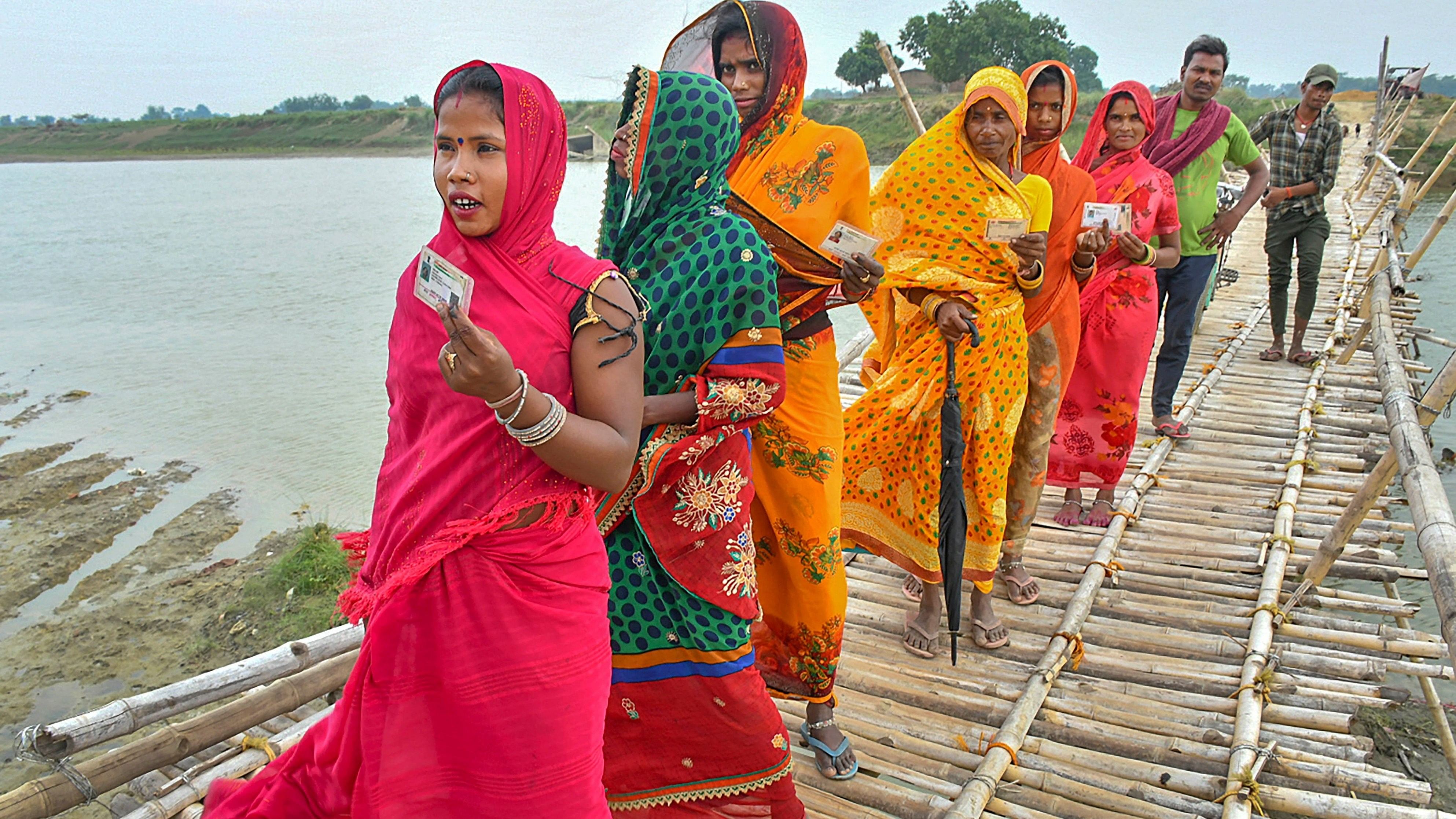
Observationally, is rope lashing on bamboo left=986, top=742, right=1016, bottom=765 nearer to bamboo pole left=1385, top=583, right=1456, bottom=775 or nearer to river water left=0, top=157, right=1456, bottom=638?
bamboo pole left=1385, top=583, right=1456, bottom=775

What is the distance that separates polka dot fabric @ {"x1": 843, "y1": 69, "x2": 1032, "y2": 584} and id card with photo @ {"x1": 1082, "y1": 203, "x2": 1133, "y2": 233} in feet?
1.29

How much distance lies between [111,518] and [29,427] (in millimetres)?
3236

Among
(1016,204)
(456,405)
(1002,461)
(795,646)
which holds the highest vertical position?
(1016,204)

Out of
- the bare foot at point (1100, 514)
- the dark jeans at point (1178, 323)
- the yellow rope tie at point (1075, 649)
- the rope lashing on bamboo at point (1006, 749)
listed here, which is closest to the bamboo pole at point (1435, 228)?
the dark jeans at point (1178, 323)

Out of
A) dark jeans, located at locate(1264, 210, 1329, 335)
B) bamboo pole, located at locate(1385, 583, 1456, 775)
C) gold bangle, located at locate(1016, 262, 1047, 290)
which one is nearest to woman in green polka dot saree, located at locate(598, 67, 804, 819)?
gold bangle, located at locate(1016, 262, 1047, 290)

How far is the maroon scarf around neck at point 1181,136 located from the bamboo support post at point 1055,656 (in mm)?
1454

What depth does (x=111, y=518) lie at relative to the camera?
7.34m

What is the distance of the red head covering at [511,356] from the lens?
4.87 ft

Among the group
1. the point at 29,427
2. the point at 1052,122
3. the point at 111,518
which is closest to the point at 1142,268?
the point at 1052,122

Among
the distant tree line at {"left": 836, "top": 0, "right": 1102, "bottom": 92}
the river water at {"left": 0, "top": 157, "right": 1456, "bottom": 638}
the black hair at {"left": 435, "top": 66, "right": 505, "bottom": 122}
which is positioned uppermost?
the distant tree line at {"left": 836, "top": 0, "right": 1102, "bottom": 92}

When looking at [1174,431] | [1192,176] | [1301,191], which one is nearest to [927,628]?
[1174,431]

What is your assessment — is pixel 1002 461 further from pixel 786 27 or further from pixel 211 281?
pixel 211 281

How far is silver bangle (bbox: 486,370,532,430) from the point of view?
135 cm

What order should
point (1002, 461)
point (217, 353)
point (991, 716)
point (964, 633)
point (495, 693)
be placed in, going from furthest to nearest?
point (217, 353), point (964, 633), point (1002, 461), point (991, 716), point (495, 693)
